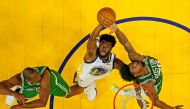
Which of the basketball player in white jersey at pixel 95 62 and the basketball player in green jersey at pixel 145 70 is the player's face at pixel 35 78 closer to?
the basketball player in white jersey at pixel 95 62

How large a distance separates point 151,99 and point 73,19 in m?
1.36

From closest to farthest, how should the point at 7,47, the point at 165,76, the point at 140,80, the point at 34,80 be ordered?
the point at 34,80 → the point at 140,80 → the point at 165,76 → the point at 7,47

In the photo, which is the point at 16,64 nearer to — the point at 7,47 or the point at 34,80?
the point at 7,47

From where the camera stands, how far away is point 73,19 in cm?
427

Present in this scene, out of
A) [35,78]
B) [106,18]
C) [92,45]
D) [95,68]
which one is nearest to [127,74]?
[95,68]

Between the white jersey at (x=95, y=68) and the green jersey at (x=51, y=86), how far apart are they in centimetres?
22

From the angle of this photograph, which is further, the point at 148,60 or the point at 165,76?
the point at 165,76

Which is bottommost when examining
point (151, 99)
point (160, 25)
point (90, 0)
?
point (151, 99)

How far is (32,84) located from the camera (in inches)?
132

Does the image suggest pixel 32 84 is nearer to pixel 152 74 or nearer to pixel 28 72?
pixel 28 72

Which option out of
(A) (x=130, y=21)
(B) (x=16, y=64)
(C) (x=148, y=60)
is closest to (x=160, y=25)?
(A) (x=130, y=21)

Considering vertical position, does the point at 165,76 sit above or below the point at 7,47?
below

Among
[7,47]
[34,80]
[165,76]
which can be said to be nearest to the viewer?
[34,80]

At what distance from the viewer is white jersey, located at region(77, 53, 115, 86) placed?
3518 millimetres
